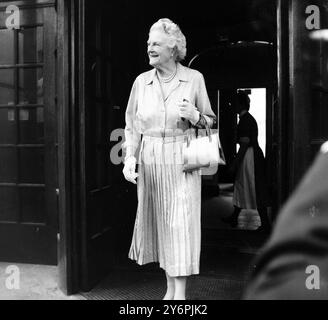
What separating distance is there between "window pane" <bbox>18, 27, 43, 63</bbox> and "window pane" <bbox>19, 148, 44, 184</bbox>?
81 cm

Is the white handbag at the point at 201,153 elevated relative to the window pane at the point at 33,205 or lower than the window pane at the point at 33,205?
elevated

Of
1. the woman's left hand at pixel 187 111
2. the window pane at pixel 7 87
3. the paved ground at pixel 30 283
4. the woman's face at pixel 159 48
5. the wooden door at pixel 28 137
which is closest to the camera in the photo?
the woman's left hand at pixel 187 111

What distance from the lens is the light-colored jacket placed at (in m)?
2.49

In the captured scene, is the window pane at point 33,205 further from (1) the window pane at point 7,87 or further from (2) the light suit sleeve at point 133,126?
(2) the light suit sleeve at point 133,126

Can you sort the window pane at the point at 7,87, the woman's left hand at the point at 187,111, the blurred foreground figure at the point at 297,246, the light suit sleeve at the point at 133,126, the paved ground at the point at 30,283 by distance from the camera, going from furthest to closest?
the window pane at the point at 7,87
the paved ground at the point at 30,283
the light suit sleeve at the point at 133,126
the woman's left hand at the point at 187,111
the blurred foreground figure at the point at 297,246

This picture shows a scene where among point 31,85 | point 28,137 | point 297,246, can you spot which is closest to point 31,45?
point 31,85

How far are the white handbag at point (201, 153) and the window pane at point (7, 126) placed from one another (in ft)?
6.66

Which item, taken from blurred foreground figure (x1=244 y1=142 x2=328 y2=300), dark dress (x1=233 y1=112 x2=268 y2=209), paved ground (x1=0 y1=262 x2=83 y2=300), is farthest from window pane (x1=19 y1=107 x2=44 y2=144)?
blurred foreground figure (x1=244 y1=142 x2=328 y2=300)


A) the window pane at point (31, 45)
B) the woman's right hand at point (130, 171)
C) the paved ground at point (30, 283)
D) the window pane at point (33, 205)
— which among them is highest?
the window pane at point (31, 45)

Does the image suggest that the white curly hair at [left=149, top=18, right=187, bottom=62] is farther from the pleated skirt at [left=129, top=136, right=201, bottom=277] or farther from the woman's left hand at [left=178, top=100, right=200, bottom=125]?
the pleated skirt at [left=129, top=136, right=201, bottom=277]

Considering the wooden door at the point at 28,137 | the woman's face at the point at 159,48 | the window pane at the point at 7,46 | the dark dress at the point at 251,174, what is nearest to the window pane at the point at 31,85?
the wooden door at the point at 28,137

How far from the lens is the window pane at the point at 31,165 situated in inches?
150

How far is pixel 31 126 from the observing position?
383cm
